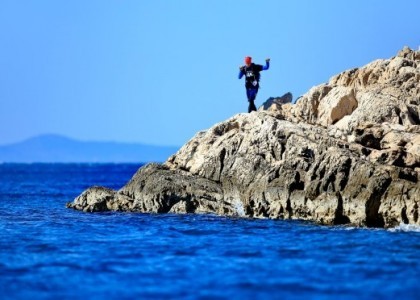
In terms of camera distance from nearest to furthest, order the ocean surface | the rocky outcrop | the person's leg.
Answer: the ocean surface < the rocky outcrop < the person's leg

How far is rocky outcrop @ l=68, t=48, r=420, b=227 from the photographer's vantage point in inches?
1117

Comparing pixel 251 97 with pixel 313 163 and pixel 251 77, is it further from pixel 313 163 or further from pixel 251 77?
pixel 313 163

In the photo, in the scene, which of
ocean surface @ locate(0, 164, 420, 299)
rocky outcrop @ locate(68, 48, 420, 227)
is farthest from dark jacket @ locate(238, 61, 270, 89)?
ocean surface @ locate(0, 164, 420, 299)

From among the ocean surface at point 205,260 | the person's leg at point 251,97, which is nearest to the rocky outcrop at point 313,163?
the person's leg at point 251,97

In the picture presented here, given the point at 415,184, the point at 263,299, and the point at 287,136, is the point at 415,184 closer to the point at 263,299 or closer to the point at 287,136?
the point at 287,136

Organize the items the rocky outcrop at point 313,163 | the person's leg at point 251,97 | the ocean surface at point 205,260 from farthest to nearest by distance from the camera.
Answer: the person's leg at point 251,97, the rocky outcrop at point 313,163, the ocean surface at point 205,260

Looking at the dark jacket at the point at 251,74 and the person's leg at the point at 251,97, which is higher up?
the dark jacket at the point at 251,74

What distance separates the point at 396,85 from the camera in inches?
1405

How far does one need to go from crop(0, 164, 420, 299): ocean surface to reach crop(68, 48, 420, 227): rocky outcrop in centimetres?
113

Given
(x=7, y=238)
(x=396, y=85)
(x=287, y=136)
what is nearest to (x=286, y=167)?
(x=287, y=136)

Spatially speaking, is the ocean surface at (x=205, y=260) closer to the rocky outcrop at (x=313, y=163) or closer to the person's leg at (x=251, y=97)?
the rocky outcrop at (x=313, y=163)

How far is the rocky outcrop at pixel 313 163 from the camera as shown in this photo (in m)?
28.4

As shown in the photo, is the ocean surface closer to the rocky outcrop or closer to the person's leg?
the rocky outcrop

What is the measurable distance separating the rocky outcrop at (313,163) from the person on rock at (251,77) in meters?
Answer: 0.81
